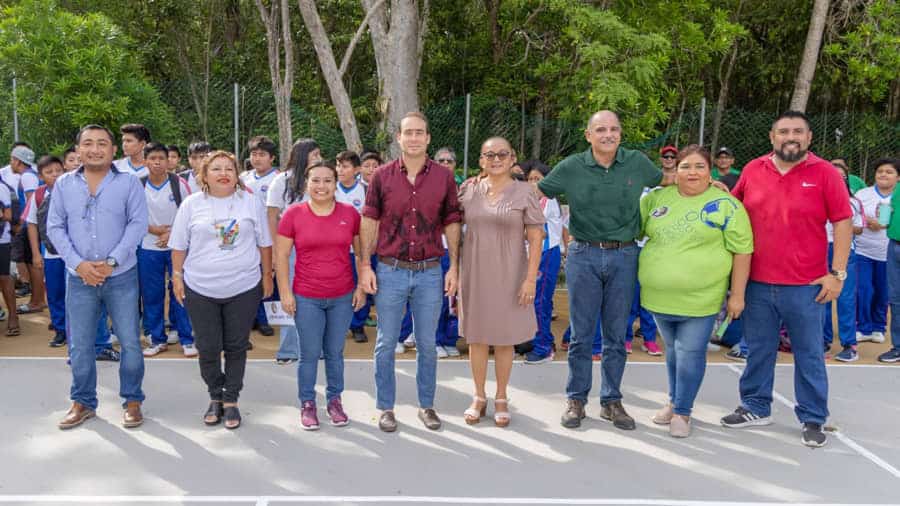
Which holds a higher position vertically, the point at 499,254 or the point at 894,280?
the point at 499,254

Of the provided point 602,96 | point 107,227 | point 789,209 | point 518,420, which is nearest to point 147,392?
point 107,227

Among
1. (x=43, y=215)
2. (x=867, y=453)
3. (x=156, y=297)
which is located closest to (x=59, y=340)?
Answer: (x=156, y=297)

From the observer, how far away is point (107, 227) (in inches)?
193

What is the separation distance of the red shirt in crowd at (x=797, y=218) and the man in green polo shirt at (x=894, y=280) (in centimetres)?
270

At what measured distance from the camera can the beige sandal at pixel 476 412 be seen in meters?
5.13

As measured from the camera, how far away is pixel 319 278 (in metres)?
4.87

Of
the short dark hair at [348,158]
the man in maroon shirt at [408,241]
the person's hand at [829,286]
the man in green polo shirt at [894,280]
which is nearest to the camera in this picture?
the person's hand at [829,286]

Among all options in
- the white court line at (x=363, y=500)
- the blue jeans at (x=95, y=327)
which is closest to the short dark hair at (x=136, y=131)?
the blue jeans at (x=95, y=327)

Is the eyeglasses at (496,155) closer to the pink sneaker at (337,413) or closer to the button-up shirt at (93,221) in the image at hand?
the pink sneaker at (337,413)

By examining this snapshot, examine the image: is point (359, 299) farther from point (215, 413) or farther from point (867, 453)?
point (867, 453)

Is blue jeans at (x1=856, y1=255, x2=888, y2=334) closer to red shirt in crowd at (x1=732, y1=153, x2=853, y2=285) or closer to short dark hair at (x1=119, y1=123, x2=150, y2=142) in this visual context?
red shirt in crowd at (x1=732, y1=153, x2=853, y2=285)

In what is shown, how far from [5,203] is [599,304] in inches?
227

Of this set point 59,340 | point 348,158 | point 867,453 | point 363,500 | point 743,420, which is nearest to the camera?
point 363,500

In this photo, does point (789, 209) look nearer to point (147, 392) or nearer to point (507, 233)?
point (507, 233)
